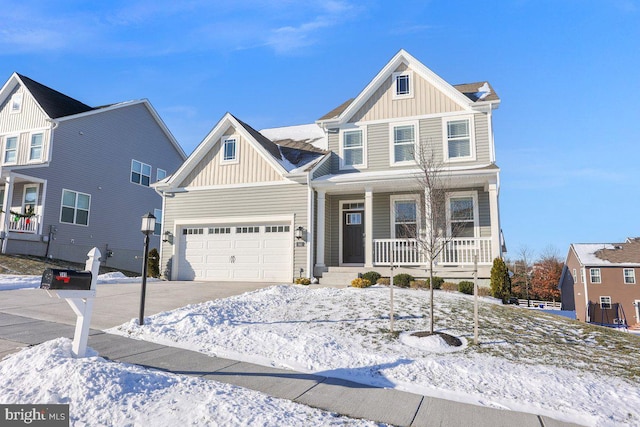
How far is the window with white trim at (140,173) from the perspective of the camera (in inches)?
916

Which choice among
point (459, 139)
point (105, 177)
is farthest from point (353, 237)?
point (105, 177)

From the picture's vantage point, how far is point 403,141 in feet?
48.8

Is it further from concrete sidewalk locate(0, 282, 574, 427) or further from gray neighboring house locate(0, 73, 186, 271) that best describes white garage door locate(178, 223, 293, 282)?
gray neighboring house locate(0, 73, 186, 271)

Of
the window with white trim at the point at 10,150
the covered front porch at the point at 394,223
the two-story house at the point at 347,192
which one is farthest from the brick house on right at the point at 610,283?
the window with white trim at the point at 10,150

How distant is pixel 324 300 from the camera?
9.33 meters

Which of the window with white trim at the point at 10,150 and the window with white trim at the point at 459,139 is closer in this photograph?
the window with white trim at the point at 459,139

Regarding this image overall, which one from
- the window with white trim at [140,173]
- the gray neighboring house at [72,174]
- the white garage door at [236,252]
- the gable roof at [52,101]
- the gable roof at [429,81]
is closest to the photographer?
the gable roof at [429,81]

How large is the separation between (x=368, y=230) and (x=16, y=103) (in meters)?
20.3

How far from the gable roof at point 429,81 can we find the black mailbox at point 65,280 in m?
12.2

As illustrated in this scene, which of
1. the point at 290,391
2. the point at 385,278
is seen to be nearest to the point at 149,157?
the point at 385,278

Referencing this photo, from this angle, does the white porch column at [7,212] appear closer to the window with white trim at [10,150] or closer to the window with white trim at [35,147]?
the window with white trim at [35,147]

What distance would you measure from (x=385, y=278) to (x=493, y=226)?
389 centimetres

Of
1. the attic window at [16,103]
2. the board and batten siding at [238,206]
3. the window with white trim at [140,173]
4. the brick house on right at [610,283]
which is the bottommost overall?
the brick house on right at [610,283]

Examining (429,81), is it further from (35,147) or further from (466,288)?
(35,147)
